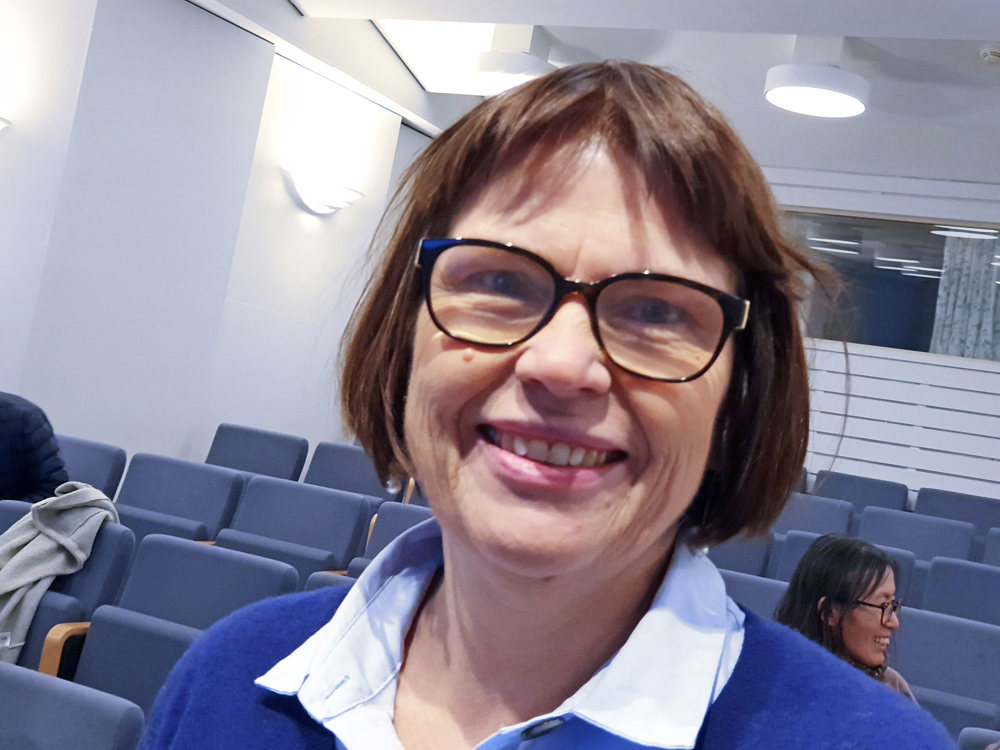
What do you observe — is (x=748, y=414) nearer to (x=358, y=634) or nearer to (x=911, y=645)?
(x=358, y=634)

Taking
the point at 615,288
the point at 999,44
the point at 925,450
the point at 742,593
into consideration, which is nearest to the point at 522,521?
the point at 615,288

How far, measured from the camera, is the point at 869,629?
288cm

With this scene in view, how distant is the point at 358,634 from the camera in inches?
38.5

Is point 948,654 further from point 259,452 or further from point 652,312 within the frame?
point 259,452

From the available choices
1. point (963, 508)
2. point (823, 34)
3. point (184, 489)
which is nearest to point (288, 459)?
point (184, 489)

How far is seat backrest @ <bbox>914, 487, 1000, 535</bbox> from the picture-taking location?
662cm

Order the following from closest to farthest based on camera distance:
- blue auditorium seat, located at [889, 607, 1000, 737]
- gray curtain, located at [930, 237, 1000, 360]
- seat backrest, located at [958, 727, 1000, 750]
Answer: seat backrest, located at [958, 727, 1000, 750] → blue auditorium seat, located at [889, 607, 1000, 737] → gray curtain, located at [930, 237, 1000, 360]

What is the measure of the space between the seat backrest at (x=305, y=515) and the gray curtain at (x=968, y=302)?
17.7 ft

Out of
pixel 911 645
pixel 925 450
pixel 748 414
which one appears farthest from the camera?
pixel 925 450

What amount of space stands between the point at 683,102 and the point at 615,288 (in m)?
0.17

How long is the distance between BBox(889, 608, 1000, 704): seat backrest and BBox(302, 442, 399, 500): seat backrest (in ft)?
10.3

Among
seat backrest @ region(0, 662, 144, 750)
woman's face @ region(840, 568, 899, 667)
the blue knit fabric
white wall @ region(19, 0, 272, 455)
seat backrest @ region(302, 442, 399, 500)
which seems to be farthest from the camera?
seat backrest @ region(302, 442, 399, 500)

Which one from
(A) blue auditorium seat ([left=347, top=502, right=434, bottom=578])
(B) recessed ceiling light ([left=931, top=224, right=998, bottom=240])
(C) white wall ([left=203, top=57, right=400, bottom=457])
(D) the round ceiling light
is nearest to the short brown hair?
(A) blue auditorium seat ([left=347, top=502, right=434, bottom=578])

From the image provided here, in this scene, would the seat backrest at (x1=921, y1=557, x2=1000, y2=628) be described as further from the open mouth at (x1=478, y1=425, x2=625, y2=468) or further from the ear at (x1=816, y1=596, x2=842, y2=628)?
the open mouth at (x1=478, y1=425, x2=625, y2=468)
